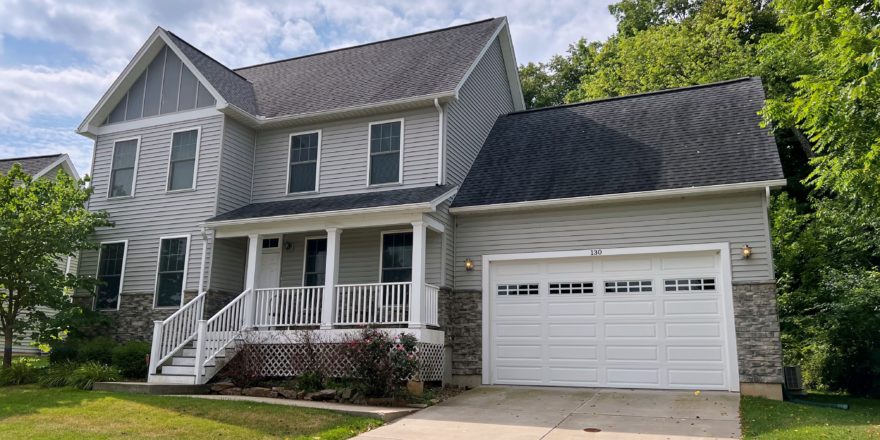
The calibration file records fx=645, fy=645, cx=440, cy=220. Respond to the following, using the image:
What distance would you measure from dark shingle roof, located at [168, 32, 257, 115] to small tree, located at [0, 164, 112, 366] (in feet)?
12.5

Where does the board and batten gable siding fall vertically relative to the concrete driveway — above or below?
above

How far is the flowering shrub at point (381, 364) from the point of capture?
10195 millimetres

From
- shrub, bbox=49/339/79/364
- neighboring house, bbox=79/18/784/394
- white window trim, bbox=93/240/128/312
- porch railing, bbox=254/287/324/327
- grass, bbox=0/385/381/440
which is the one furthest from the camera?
white window trim, bbox=93/240/128/312

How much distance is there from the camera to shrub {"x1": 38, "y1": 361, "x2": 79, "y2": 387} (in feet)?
37.0

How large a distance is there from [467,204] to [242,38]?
572 cm

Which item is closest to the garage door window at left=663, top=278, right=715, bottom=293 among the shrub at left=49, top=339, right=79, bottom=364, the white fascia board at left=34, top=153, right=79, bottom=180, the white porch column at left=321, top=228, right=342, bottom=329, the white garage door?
the white garage door

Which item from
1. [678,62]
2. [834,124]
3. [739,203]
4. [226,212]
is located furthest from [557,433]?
[678,62]

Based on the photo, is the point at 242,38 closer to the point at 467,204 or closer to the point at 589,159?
the point at 467,204

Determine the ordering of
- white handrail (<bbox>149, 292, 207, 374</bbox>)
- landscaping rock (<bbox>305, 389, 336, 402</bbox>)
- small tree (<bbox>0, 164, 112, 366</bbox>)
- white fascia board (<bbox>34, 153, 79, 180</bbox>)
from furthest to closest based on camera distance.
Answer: white fascia board (<bbox>34, 153, 79, 180</bbox>), small tree (<bbox>0, 164, 112, 366</bbox>), white handrail (<bbox>149, 292, 207, 374</bbox>), landscaping rock (<bbox>305, 389, 336, 402</bbox>)

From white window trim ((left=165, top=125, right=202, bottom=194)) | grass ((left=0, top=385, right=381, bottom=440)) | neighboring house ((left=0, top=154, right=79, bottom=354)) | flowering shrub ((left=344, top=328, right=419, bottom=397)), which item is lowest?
grass ((left=0, top=385, right=381, bottom=440))

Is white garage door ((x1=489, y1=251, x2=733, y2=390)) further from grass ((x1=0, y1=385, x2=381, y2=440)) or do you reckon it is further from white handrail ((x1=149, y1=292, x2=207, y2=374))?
white handrail ((x1=149, y1=292, x2=207, y2=374))

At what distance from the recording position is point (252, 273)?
42.9 ft

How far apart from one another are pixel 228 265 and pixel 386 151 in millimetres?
4293

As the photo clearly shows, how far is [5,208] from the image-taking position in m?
12.8
